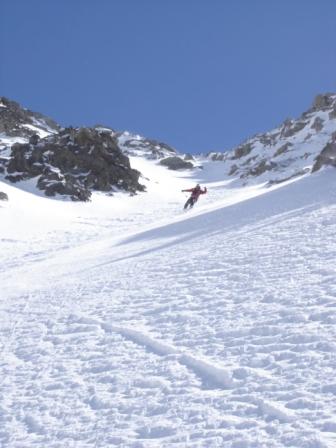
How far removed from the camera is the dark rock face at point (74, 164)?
140ft

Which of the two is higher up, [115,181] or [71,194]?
[115,181]

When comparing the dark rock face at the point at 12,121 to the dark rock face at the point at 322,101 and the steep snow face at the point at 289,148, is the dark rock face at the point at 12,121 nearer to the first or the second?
the steep snow face at the point at 289,148

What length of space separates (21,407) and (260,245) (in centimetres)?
916

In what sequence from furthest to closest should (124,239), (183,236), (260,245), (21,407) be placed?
(124,239) < (183,236) < (260,245) < (21,407)

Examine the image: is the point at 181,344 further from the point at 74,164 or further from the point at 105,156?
the point at 105,156

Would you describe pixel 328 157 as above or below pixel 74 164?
below

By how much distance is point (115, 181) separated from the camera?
50094mm

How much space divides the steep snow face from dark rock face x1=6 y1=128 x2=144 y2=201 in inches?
804

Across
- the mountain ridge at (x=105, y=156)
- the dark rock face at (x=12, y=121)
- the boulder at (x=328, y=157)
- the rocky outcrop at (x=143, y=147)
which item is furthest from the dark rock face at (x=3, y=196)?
the rocky outcrop at (x=143, y=147)

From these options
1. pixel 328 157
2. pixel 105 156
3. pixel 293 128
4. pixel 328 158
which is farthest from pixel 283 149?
pixel 328 158

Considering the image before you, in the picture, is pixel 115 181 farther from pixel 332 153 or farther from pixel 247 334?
pixel 247 334

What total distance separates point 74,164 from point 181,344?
149ft

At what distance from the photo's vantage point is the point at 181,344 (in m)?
8.33

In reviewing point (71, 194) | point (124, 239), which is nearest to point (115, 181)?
point (71, 194)
